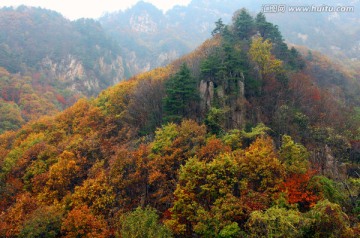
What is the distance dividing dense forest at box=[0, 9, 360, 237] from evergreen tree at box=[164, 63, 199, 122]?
0.46ft

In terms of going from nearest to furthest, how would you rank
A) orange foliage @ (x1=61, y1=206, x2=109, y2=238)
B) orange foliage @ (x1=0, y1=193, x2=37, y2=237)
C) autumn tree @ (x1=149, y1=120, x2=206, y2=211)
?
orange foliage @ (x1=61, y1=206, x2=109, y2=238)
orange foliage @ (x1=0, y1=193, x2=37, y2=237)
autumn tree @ (x1=149, y1=120, x2=206, y2=211)

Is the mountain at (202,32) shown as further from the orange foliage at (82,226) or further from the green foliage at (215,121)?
the orange foliage at (82,226)

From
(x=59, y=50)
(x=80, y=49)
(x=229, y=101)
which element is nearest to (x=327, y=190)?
(x=229, y=101)

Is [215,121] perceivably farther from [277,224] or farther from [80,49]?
[80,49]

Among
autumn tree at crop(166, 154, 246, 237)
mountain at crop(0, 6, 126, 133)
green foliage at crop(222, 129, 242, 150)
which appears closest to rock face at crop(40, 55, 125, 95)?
mountain at crop(0, 6, 126, 133)

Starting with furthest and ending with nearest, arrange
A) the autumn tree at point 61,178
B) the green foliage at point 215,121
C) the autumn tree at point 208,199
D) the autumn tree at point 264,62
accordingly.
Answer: the autumn tree at point 264,62
the green foliage at point 215,121
the autumn tree at point 61,178
the autumn tree at point 208,199

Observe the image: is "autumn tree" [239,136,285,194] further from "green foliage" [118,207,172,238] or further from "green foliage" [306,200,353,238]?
"green foliage" [118,207,172,238]

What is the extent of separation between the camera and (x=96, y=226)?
21.1 metres

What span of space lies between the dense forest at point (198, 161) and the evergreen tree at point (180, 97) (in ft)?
0.46

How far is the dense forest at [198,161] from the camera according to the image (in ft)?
61.5

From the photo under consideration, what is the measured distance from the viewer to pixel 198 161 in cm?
2261

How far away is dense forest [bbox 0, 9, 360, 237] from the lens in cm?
1873

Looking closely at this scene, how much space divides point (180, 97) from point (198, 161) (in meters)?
9.98

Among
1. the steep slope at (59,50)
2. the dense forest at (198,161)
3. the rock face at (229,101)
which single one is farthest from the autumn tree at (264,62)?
the steep slope at (59,50)
